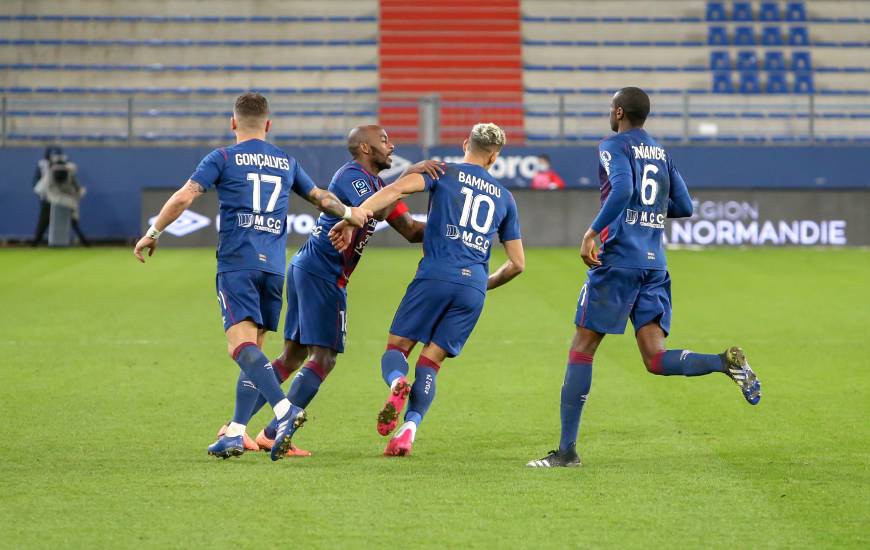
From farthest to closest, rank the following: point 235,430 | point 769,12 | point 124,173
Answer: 1. point 769,12
2. point 124,173
3. point 235,430

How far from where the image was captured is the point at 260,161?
729cm

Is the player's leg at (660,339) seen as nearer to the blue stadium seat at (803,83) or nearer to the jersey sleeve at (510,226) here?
the jersey sleeve at (510,226)

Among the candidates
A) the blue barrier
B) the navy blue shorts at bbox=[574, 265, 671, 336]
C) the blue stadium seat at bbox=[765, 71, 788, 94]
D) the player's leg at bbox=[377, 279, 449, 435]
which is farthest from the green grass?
the blue stadium seat at bbox=[765, 71, 788, 94]

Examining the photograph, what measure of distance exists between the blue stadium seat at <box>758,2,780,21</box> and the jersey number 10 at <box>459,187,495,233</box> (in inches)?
1146

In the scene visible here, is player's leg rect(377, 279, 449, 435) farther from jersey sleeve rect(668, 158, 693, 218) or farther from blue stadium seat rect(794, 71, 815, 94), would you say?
blue stadium seat rect(794, 71, 815, 94)

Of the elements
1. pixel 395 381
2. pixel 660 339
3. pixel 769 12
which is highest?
pixel 769 12

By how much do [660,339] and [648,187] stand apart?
871 mm

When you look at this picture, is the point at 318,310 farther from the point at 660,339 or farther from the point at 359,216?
the point at 660,339

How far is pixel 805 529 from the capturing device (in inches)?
→ 215

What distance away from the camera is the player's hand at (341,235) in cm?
719

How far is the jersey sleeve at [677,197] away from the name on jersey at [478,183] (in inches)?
40.3

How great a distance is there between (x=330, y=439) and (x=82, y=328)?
6.70 meters

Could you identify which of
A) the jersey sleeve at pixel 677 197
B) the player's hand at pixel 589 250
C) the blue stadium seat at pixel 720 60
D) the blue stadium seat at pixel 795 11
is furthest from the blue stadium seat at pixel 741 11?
the player's hand at pixel 589 250

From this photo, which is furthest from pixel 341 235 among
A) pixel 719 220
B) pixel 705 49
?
pixel 705 49
